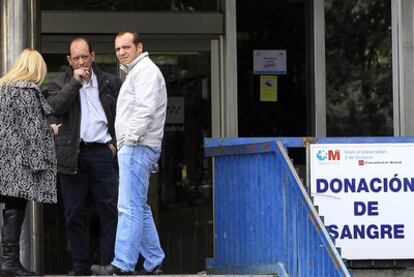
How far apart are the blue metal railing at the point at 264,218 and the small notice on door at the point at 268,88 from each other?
2.75 meters

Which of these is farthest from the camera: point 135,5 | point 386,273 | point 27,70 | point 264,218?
point 135,5

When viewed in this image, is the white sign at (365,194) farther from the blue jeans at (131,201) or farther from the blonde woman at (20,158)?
the blonde woman at (20,158)

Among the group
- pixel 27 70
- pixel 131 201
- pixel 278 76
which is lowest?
pixel 131 201

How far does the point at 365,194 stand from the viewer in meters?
8.28

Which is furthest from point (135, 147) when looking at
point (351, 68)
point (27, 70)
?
point (351, 68)

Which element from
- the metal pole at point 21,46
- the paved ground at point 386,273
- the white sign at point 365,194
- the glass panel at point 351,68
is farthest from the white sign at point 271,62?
the metal pole at point 21,46

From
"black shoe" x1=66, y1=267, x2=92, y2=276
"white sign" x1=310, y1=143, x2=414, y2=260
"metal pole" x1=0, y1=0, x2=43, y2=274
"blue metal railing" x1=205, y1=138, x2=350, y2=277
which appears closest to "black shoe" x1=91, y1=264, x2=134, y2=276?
"black shoe" x1=66, y1=267, x2=92, y2=276

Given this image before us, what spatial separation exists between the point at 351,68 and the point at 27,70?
16.5 ft

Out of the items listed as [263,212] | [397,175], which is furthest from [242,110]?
[263,212]

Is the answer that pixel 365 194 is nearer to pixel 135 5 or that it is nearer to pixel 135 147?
pixel 135 147

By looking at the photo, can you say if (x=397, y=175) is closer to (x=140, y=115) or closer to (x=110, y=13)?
(x=140, y=115)

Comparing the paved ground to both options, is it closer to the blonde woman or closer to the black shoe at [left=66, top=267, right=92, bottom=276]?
the black shoe at [left=66, top=267, right=92, bottom=276]

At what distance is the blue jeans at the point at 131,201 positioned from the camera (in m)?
6.66

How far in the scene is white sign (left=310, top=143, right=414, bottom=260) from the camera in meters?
8.22
